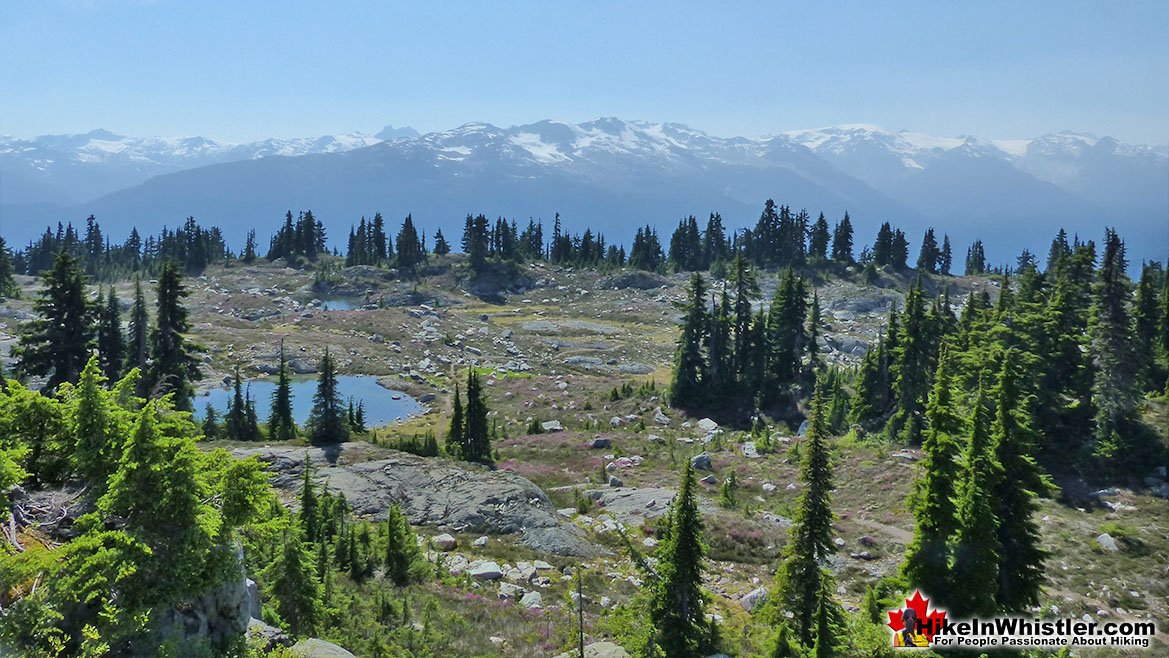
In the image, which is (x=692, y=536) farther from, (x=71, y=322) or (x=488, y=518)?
(x=71, y=322)

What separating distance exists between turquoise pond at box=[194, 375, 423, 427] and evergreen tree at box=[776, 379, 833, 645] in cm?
5459

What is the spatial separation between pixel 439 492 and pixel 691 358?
35.6 metres

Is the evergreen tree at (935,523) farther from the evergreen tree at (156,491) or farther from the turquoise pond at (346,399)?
the turquoise pond at (346,399)

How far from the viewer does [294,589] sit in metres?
17.1

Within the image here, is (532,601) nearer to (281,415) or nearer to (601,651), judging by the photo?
(601,651)

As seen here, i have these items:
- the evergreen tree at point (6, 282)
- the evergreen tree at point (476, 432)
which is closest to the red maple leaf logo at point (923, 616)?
the evergreen tree at point (476, 432)

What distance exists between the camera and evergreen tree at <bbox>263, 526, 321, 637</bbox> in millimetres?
17047

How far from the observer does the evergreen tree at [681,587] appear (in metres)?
17.5

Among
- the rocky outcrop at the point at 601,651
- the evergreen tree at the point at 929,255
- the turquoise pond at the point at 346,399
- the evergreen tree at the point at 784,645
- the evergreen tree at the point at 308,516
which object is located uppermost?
the evergreen tree at the point at 929,255

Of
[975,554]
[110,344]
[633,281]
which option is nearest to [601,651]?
[975,554]

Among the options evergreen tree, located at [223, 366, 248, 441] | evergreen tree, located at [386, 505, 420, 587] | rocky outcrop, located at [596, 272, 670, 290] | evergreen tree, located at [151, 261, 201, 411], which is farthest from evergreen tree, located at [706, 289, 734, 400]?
rocky outcrop, located at [596, 272, 670, 290]

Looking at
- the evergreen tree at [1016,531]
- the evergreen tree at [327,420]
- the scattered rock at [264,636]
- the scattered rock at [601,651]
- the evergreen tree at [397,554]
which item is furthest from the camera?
the evergreen tree at [327,420]

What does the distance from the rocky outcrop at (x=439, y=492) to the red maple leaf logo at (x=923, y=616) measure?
15.3 m

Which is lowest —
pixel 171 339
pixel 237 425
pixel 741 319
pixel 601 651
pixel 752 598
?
pixel 237 425
